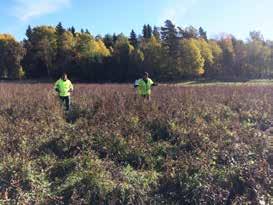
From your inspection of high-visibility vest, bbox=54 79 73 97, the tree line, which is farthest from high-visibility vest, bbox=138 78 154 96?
the tree line

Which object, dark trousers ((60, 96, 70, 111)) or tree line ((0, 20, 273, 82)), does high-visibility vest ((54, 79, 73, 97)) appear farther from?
tree line ((0, 20, 273, 82))

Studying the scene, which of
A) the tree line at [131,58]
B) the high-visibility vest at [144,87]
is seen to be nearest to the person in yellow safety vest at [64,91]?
the high-visibility vest at [144,87]

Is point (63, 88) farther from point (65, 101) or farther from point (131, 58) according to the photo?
point (131, 58)

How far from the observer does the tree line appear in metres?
64.1

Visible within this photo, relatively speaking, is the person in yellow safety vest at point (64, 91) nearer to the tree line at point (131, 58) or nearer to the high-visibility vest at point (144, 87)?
the high-visibility vest at point (144, 87)

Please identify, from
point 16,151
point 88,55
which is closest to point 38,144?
point 16,151

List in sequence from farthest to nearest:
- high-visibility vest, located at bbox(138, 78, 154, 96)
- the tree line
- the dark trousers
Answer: the tree line, high-visibility vest, located at bbox(138, 78, 154, 96), the dark trousers

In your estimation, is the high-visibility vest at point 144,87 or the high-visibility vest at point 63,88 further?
the high-visibility vest at point 144,87

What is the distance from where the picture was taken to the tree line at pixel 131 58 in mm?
64125

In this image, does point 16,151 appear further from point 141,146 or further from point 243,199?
point 243,199

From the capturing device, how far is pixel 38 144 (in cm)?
1057

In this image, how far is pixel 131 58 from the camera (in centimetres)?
6438

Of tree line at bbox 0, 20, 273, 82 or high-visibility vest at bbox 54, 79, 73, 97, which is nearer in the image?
high-visibility vest at bbox 54, 79, 73, 97

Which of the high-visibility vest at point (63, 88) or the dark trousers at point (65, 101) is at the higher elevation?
the high-visibility vest at point (63, 88)
